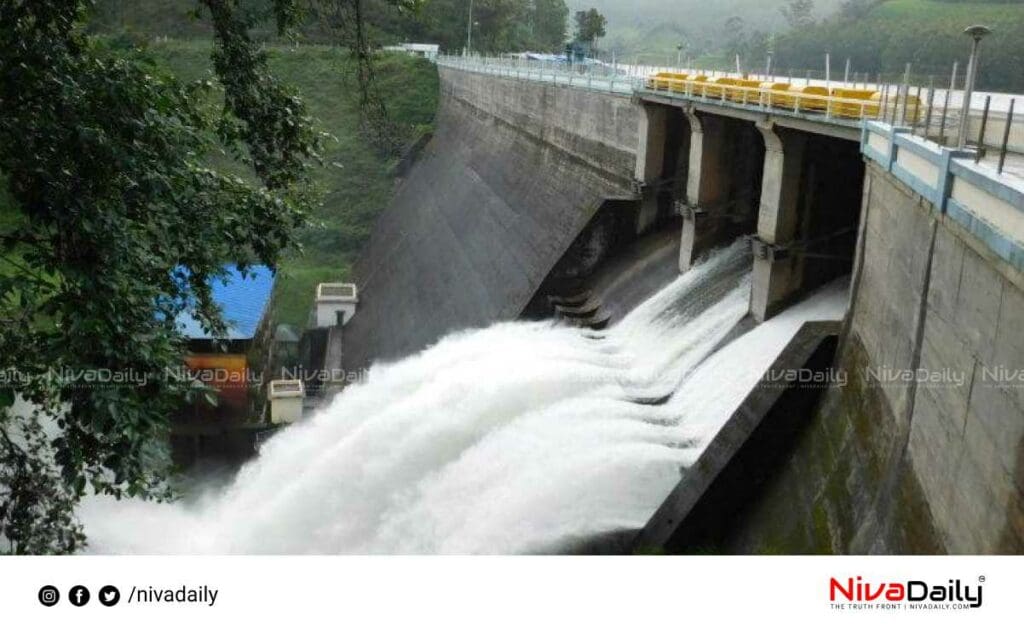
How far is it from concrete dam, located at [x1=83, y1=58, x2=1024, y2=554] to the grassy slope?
10983mm

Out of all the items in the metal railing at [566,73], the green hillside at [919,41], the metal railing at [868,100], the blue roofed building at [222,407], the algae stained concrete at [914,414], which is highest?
the green hillside at [919,41]

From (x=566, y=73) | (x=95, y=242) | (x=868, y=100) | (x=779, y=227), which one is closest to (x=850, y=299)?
(x=868, y=100)

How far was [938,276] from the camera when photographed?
29.0ft

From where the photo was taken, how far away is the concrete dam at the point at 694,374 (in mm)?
8008

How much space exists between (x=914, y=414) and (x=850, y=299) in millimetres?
3822

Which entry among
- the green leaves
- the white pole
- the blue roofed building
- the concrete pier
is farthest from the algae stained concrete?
the blue roofed building

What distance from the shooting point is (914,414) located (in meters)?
8.73

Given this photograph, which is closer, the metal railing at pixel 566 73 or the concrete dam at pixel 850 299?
the concrete dam at pixel 850 299

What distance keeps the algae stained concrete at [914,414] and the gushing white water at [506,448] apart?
1820mm

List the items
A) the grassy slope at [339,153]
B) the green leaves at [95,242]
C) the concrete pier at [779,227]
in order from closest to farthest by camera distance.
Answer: the green leaves at [95,242]
the concrete pier at [779,227]
the grassy slope at [339,153]

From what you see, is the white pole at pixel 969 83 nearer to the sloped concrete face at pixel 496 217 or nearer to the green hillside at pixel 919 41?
the green hillside at pixel 919 41

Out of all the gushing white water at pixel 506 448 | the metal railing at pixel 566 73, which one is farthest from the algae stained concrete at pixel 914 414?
the metal railing at pixel 566 73

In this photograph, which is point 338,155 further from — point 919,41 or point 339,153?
point 919,41

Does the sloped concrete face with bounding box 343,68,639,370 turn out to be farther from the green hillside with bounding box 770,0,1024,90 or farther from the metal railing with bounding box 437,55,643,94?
the green hillside with bounding box 770,0,1024,90
